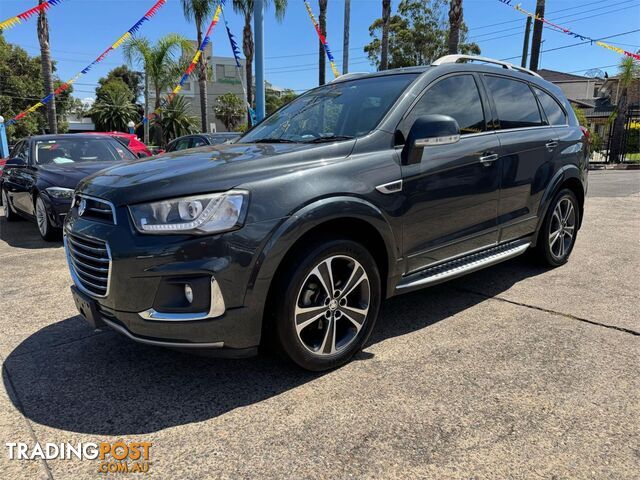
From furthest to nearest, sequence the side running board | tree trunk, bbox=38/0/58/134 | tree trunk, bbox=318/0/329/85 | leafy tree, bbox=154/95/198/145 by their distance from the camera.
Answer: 1. leafy tree, bbox=154/95/198/145
2. tree trunk, bbox=318/0/329/85
3. tree trunk, bbox=38/0/58/134
4. the side running board

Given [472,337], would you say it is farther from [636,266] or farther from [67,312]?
[67,312]

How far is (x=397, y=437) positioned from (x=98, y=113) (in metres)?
51.6

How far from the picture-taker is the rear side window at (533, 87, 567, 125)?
15.0 feet

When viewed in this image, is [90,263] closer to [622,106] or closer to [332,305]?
[332,305]

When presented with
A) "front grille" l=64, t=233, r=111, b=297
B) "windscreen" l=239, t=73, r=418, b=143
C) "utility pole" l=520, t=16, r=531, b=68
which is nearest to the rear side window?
"windscreen" l=239, t=73, r=418, b=143

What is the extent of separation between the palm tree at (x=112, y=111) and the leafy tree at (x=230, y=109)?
35.7ft

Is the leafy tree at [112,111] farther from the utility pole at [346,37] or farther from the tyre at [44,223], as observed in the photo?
the tyre at [44,223]

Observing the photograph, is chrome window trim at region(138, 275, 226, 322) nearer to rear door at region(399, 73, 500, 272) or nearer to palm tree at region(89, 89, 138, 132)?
rear door at region(399, 73, 500, 272)

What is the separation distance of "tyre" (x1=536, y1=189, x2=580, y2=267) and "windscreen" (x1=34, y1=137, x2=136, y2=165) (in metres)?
6.07

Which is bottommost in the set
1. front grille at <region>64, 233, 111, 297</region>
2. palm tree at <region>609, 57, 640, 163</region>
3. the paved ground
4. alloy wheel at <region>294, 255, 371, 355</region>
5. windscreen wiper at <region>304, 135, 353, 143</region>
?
the paved ground

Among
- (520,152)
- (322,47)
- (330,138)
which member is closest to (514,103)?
(520,152)

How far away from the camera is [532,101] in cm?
442

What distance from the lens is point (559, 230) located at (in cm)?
478

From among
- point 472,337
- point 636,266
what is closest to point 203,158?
point 472,337
